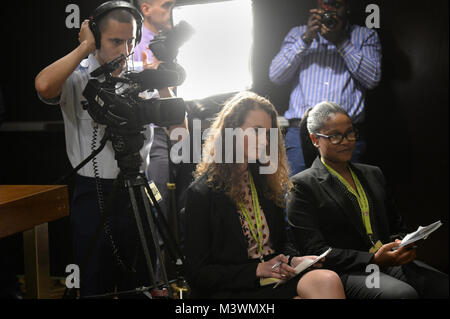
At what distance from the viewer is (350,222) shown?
6.32ft

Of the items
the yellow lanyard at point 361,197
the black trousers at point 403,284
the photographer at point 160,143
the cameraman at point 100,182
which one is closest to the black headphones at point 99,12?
the cameraman at point 100,182

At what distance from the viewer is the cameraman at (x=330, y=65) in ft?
8.34

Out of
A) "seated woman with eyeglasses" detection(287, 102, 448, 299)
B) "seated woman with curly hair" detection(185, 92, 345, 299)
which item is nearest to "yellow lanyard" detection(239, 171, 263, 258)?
"seated woman with curly hair" detection(185, 92, 345, 299)

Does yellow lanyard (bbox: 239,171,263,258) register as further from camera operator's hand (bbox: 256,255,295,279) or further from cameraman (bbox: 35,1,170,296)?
cameraman (bbox: 35,1,170,296)

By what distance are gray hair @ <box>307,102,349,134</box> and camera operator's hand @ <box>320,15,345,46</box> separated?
2.00 feet

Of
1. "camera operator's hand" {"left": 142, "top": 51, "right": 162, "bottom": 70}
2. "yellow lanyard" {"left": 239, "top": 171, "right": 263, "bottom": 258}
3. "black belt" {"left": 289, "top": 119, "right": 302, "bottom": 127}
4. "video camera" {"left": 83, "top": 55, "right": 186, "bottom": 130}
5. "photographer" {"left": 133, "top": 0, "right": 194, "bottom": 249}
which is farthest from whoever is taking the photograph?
"black belt" {"left": 289, "top": 119, "right": 302, "bottom": 127}

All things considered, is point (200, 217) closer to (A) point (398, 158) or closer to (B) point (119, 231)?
(B) point (119, 231)

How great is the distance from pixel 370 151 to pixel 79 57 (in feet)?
6.46

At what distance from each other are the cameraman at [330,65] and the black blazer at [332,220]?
0.50 m

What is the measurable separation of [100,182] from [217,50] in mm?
1180

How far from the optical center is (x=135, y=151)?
1641mm

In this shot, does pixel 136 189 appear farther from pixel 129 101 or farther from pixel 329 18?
pixel 329 18

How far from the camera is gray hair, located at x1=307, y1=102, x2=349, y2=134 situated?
6.82ft

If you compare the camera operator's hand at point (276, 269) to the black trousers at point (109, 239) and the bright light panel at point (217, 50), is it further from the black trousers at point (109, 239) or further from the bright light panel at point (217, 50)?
the bright light panel at point (217, 50)
